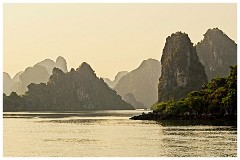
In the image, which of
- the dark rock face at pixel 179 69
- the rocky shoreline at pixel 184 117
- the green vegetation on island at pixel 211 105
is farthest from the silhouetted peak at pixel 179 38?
the rocky shoreline at pixel 184 117

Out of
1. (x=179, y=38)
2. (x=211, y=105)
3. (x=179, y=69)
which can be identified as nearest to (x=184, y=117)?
(x=211, y=105)

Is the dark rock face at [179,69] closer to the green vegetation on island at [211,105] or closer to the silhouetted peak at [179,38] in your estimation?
the silhouetted peak at [179,38]

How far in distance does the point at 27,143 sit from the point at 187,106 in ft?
155

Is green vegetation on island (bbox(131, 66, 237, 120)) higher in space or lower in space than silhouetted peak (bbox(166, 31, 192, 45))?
lower

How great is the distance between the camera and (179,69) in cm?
18888

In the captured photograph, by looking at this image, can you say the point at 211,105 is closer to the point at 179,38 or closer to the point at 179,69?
the point at 179,69

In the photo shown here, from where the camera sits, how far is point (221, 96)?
85875mm

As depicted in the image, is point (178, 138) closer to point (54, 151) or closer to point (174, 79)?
point (54, 151)

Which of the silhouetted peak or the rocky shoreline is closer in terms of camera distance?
the rocky shoreline

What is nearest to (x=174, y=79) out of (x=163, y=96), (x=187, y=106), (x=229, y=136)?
(x=163, y=96)

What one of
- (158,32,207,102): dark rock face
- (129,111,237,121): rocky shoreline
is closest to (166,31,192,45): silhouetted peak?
(158,32,207,102): dark rock face

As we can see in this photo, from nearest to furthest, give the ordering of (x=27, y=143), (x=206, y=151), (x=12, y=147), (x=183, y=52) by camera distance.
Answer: (x=206, y=151), (x=12, y=147), (x=27, y=143), (x=183, y=52)

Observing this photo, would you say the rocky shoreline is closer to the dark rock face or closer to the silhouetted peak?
the dark rock face

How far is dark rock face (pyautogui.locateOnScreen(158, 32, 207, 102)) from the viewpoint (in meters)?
184
